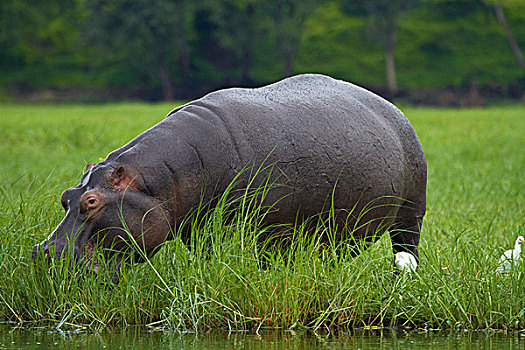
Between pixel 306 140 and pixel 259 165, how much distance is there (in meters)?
0.39

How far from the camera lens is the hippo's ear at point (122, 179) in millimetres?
4078

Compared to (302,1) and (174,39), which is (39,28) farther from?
(302,1)

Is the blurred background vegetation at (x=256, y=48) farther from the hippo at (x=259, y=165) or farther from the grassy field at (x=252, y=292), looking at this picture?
the grassy field at (x=252, y=292)

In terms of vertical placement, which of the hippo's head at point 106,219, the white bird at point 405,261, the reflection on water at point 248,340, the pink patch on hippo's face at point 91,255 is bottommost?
the white bird at point 405,261

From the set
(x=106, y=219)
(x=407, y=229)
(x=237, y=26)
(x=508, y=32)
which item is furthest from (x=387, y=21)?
(x=106, y=219)

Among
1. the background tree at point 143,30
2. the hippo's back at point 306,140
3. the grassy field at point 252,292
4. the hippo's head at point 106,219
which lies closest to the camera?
the hippo's head at point 106,219

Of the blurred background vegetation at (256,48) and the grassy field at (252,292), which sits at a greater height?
the grassy field at (252,292)

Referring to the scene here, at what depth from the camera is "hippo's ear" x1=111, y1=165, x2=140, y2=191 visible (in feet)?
13.4

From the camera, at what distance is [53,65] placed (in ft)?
183

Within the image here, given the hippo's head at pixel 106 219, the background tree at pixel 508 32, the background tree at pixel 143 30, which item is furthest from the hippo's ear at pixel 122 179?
the background tree at pixel 508 32

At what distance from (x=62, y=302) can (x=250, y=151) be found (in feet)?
4.41

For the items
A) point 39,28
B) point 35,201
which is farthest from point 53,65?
point 35,201

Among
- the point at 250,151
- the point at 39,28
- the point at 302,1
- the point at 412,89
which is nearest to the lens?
the point at 250,151

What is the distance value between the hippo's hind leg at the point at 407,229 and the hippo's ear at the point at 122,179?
208cm
